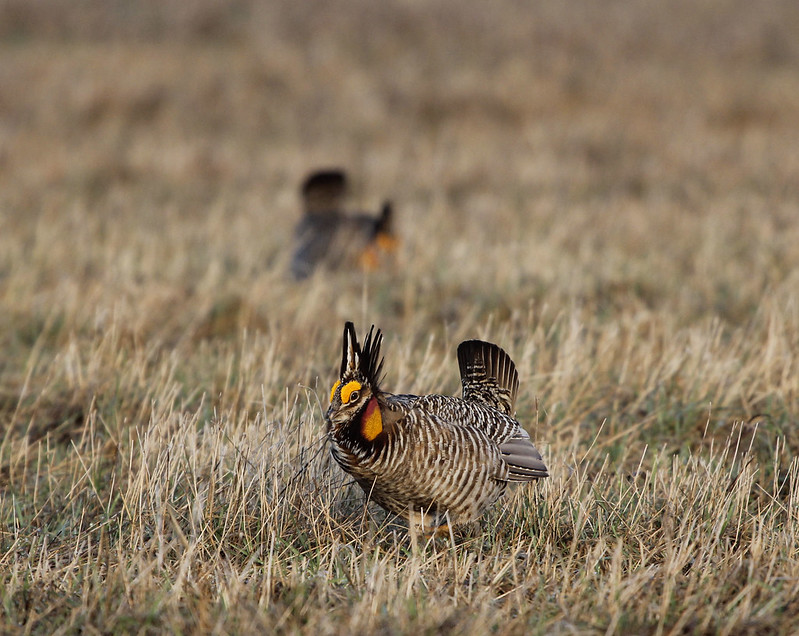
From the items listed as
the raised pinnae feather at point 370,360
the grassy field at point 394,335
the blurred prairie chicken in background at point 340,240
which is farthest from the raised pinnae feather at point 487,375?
the blurred prairie chicken in background at point 340,240

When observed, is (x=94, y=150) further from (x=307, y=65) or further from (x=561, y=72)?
(x=561, y=72)

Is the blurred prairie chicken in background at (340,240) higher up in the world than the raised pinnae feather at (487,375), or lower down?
higher up

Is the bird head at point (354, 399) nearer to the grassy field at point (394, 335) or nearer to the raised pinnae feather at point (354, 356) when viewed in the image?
the raised pinnae feather at point (354, 356)

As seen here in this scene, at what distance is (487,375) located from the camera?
362 cm

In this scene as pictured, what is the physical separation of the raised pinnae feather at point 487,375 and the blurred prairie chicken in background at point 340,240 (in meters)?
3.86

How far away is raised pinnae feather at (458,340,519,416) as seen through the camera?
3.57 metres

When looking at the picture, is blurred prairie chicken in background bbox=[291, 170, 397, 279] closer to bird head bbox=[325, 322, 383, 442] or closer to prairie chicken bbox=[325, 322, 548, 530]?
prairie chicken bbox=[325, 322, 548, 530]

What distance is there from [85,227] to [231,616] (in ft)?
22.9

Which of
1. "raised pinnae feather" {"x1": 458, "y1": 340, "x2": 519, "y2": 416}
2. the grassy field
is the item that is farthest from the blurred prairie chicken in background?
"raised pinnae feather" {"x1": 458, "y1": 340, "x2": 519, "y2": 416}

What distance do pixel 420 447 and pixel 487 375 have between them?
0.77 metres

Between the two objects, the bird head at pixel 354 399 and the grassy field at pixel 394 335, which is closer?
the grassy field at pixel 394 335

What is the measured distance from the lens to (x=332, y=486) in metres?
3.34

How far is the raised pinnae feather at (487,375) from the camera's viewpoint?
3.57m

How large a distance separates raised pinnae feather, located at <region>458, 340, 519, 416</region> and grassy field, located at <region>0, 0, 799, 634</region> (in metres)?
0.17
